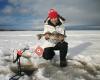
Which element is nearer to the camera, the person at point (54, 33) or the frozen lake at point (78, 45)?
the person at point (54, 33)

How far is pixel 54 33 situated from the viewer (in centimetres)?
611

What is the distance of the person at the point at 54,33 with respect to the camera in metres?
6.14

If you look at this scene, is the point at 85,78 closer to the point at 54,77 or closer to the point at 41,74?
the point at 54,77

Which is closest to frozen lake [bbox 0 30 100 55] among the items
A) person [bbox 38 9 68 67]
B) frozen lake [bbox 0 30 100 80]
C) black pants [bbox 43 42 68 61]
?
frozen lake [bbox 0 30 100 80]

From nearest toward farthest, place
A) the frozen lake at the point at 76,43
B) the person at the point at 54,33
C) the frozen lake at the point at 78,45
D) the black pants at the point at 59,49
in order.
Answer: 1. the person at the point at 54,33
2. the black pants at the point at 59,49
3. the frozen lake at the point at 78,45
4. the frozen lake at the point at 76,43

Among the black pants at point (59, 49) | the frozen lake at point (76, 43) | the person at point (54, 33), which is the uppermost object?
the person at point (54, 33)

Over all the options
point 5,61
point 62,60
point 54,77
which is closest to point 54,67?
point 62,60

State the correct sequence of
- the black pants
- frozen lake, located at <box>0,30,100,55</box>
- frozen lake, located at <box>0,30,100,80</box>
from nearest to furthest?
the black pants
frozen lake, located at <box>0,30,100,80</box>
frozen lake, located at <box>0,30,100,55</box>

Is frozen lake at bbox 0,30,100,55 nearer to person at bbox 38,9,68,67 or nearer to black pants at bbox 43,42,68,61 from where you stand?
black pants at bbox 43,42,68,61

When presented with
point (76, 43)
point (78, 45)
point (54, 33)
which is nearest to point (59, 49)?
point (54, 33)

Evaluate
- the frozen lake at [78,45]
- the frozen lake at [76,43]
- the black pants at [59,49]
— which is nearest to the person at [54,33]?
the black pants at [59,49]

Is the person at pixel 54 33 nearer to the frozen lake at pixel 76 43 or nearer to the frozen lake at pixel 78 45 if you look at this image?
the frozen lake at pixel 78 45

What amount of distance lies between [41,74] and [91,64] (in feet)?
5.28

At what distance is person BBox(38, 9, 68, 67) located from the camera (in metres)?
6.14
